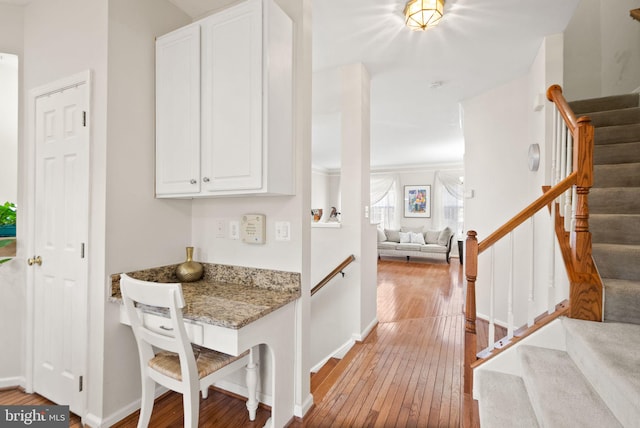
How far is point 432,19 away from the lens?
2.10 m

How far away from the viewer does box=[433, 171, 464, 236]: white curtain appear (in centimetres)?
825

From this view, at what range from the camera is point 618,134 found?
106 inches

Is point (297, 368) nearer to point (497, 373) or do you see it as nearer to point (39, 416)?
point (497, 373)

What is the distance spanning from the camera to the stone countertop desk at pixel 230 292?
141cm

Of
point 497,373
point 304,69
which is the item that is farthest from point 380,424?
point 304,69

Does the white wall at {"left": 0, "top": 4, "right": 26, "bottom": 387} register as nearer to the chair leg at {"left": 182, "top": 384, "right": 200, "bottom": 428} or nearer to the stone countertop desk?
the stone countertop desk

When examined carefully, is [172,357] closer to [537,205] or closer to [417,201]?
[537,205]

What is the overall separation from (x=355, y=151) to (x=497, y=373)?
214 cm

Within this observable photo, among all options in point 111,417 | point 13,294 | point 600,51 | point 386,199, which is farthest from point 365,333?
point 386,199

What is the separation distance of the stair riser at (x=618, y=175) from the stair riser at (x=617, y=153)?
13 cm

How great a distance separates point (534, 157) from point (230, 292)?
2.98 m

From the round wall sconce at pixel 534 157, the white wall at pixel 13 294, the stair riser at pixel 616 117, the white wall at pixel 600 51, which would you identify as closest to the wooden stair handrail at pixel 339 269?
the round wall sconce at pixel 534 157

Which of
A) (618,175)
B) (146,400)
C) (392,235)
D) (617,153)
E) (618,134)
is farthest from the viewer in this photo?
(392,235)

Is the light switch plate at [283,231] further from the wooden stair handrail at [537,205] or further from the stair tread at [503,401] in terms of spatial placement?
the stair tread at [503,401]
